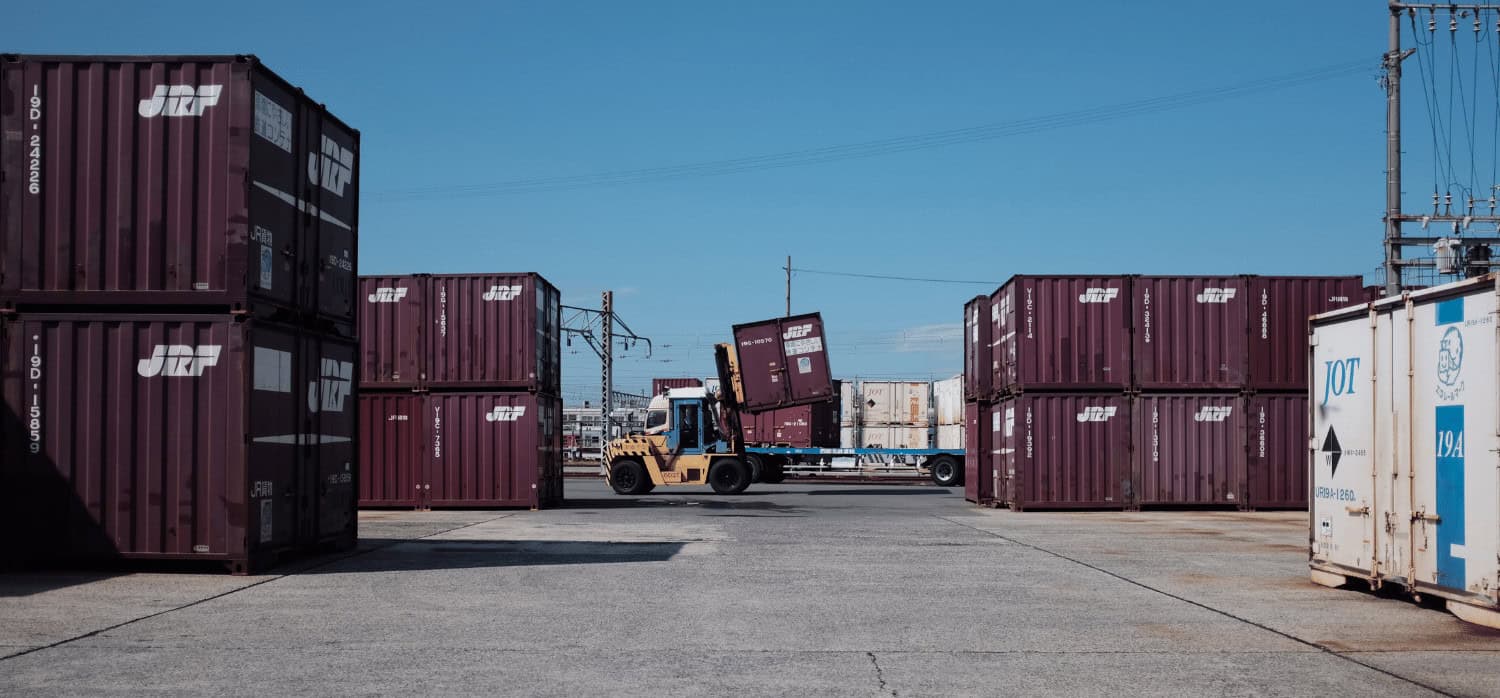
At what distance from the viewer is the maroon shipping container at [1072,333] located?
2414 cm

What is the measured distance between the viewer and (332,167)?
47.3ft

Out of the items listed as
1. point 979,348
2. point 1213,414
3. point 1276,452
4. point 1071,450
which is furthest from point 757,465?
point 1276,452

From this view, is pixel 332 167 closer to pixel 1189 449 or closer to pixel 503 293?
pixel 503 293

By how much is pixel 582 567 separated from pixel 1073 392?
13379 mm

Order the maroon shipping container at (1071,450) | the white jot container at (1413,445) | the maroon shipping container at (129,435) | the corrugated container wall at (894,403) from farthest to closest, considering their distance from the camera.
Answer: the corrugated container wall at (894,403) < the maroon shipping container at (1071,450) < the maroon shipping container at (129,435) < the white jot container at (1413,445)

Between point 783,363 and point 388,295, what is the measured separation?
1192 centimetres

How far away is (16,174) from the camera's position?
39.7 feet

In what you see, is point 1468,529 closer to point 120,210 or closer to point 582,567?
point 582,567

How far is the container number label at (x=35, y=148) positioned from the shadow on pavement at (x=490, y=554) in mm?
4323

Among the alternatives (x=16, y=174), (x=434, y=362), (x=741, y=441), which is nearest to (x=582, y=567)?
(x=16, y=174)

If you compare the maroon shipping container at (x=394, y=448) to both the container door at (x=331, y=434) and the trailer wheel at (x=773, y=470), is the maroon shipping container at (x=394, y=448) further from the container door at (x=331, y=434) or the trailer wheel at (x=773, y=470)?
the trailer wheel at (x=773, y=470)

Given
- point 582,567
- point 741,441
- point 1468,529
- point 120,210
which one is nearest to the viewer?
point 1468,529

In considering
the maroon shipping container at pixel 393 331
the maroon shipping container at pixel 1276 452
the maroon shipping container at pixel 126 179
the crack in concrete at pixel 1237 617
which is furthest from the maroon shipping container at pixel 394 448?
the maroon shipping container at pixel 1276 452

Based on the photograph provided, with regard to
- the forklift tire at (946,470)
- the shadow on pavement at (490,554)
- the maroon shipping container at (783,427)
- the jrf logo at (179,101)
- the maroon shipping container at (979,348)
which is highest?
the jrf logo at (179,101)
